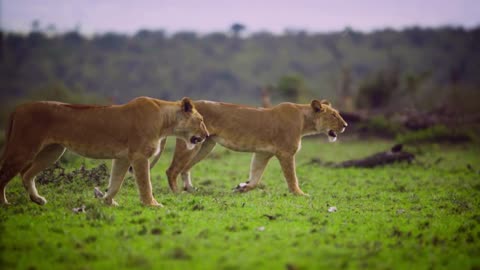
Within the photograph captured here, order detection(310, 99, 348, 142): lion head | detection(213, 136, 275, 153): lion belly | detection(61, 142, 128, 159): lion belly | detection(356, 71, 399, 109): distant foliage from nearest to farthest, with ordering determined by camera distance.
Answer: detection(61, 142, 128, 159): lion belly → detection(213, 136, 275, 153): lion belly → detection(310, 99, 348, 142): lion head → detection(356, 71, 399, 109): distant foliage

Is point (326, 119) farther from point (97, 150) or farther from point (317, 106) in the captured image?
point (97, 150)

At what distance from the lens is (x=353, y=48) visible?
74.9m

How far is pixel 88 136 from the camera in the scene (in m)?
9.02

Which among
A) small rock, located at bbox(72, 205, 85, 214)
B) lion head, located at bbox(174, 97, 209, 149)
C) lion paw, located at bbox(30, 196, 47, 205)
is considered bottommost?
small rock, located at bbox(72, 205, 85, 214)

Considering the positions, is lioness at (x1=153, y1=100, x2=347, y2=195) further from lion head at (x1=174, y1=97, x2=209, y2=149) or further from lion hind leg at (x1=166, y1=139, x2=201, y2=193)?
lion head at (x1=174, y1=97, x2=209, y2=149)

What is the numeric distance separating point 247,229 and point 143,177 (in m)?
2.22

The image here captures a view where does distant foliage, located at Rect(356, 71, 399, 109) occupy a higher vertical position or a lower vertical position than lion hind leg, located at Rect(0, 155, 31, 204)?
higher

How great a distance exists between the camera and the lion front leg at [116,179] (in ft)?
30.3

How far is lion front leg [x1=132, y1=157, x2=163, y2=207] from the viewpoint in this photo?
9078mm

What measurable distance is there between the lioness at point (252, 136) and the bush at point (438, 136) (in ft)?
45.6

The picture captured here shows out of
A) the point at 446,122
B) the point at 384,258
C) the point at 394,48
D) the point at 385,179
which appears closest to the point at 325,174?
the point at 385,179

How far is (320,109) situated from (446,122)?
16.9 m

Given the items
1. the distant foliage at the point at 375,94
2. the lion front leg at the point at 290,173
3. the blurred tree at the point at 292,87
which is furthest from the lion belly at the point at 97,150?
the blurred tree at the point at 292,87

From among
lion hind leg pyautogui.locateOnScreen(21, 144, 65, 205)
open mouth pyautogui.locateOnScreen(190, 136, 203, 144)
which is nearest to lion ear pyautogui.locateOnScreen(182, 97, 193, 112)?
open mouth pyautogui.locateOnScreen(190, 136, 203, 144)
